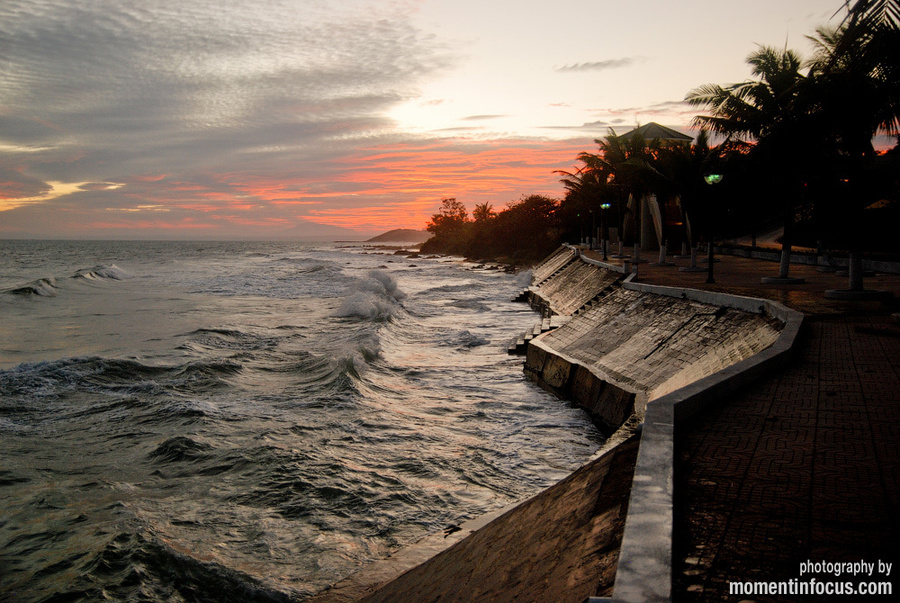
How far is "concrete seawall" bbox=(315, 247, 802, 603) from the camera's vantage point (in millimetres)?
4020

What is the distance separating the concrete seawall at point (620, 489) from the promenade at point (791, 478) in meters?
0.25

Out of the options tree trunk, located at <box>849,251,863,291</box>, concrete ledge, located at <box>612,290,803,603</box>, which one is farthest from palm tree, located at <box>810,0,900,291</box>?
concrete ledge, located at <box>612,290,803,603</box>

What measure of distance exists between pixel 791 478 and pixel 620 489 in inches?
56.7

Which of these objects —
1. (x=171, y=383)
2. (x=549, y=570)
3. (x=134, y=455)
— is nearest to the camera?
(x=549, y=570)

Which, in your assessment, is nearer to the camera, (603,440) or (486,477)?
(486,477)

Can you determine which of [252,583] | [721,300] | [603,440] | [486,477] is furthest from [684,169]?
[252,583]

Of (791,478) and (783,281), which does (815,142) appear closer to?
(783,281)

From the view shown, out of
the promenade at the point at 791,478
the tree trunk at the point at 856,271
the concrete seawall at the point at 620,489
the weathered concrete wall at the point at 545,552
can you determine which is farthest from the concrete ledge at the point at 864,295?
the weathered concrete wall at the point at 545,552

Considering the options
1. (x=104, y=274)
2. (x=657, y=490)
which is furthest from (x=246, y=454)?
(x=104, y=274)

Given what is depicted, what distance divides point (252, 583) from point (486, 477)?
4.23 m

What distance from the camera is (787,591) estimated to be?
3.41 m

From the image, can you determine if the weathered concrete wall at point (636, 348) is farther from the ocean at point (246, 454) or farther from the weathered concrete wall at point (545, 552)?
the weathered concrete wall at point (545, 552)

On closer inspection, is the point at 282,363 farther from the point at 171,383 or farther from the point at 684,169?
the point at 684,169

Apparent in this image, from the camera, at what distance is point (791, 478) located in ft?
15.8
